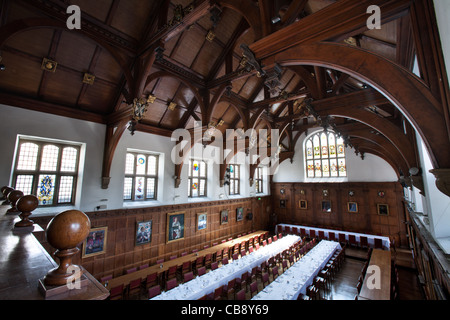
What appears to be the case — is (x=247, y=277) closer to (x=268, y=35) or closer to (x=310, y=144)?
(x=268, y=35)

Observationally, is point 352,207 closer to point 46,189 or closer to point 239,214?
point 239,214

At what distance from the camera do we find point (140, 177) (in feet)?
31.4

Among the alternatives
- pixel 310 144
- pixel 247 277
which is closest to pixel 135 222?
pixel 247 277

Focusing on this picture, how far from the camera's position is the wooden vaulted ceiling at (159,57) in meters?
4.41

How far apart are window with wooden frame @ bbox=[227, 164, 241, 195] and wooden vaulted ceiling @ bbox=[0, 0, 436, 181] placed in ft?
18.1

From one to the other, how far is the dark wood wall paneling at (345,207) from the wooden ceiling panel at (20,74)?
15.7m

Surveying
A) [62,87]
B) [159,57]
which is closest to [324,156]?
[159,57]

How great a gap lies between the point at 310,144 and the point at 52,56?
1555 centimetres

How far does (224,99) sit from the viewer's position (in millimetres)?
9773

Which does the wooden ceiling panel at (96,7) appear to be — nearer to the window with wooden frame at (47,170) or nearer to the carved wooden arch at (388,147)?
the window with wooden frame at (47,170)

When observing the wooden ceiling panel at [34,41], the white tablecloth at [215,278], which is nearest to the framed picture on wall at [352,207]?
the white tablecloth at [215,278]

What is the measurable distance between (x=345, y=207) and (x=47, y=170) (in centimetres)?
1633

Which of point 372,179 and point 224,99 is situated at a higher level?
point 224,99

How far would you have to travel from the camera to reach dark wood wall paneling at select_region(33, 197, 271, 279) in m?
7.78
